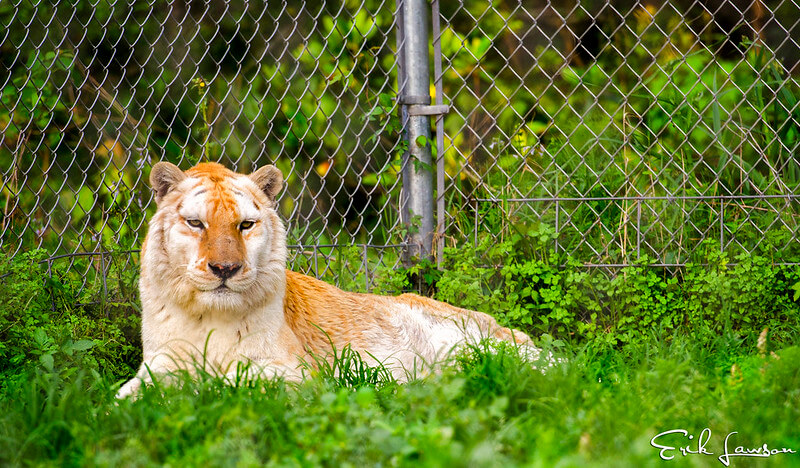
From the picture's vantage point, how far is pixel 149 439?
7.76ft

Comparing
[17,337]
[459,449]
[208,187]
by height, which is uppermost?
[208,187]

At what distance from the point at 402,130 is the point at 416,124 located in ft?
0.33

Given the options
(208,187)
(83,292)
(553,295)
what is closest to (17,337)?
(83,292)

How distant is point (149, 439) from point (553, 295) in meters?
2.87

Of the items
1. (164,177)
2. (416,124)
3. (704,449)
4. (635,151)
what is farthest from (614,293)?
(164,177)

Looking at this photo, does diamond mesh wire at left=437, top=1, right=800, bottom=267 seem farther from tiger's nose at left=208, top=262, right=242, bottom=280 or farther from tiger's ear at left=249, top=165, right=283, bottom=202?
tiger's nose at left=208, top=262, right=242, bottom=280

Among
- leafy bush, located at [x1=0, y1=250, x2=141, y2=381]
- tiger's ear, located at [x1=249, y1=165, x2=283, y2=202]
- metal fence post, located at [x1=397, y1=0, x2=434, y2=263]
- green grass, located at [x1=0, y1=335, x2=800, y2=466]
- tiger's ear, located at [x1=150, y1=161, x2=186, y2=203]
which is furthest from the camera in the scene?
metal fence post, located at [x1=397, y1=0, x2=434, y2=263]

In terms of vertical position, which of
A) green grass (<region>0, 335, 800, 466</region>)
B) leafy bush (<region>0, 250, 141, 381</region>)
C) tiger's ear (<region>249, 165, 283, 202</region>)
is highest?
tiger's ear (<region>249, 165, 283, 202</region>)

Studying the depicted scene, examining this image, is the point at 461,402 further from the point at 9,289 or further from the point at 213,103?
the point at 213,103

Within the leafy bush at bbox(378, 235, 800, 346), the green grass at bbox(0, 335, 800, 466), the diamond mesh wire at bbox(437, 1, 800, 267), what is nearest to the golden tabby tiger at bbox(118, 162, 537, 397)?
the green grass at bbox(0, 335, 800, 466)

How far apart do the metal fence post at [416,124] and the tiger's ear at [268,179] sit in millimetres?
1229

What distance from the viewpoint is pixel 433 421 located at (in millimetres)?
2420

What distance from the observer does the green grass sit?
7.34ft

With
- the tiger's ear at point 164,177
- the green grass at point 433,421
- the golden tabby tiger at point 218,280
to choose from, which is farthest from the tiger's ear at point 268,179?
the green grass at point 433,421
